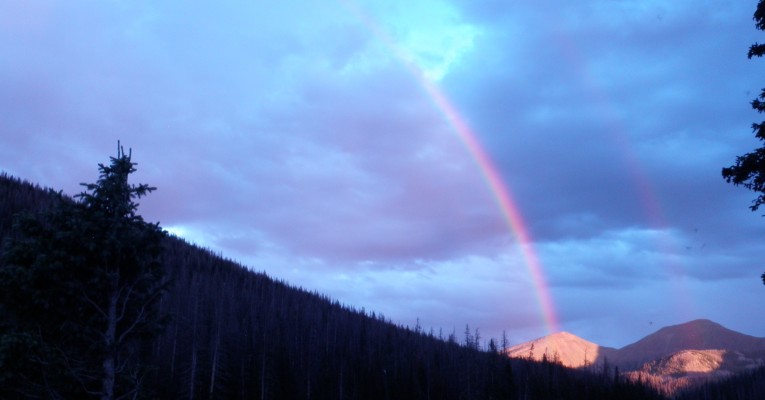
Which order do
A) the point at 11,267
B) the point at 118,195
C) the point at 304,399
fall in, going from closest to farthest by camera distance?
the point at 11,267
the point at 118,195
the point at 304,399

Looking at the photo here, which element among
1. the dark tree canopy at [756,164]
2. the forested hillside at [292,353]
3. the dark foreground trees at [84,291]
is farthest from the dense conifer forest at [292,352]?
the dark tree canopy at [756,164]

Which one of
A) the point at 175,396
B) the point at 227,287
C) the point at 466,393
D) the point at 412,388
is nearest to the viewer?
the point at 175,396

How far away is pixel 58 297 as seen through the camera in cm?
2083

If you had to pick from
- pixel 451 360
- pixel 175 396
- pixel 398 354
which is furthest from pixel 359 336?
pixel 175 396

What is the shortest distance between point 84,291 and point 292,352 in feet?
294

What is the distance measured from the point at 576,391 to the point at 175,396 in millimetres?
94208

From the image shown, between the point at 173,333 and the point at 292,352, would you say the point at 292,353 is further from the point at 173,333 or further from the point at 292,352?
the point at 173,333

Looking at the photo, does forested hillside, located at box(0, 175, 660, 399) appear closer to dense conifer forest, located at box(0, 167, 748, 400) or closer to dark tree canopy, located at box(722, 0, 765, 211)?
dense conifer forest, located at box(0, 167, 748, 400)

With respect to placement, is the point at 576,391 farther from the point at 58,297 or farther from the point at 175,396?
the point at 58,297

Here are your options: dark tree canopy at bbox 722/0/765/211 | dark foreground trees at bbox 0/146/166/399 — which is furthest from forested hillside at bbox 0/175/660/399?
dark tree canopy at bbox 722/0/765/211

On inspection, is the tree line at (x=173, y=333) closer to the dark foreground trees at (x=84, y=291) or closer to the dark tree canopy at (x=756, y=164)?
the dark foreground trees at (x=84, y=291)

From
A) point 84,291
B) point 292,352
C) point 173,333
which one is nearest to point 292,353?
point 292,352

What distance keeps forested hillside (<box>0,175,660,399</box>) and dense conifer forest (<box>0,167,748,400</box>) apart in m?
0.22

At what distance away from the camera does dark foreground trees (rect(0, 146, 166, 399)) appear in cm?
2034
